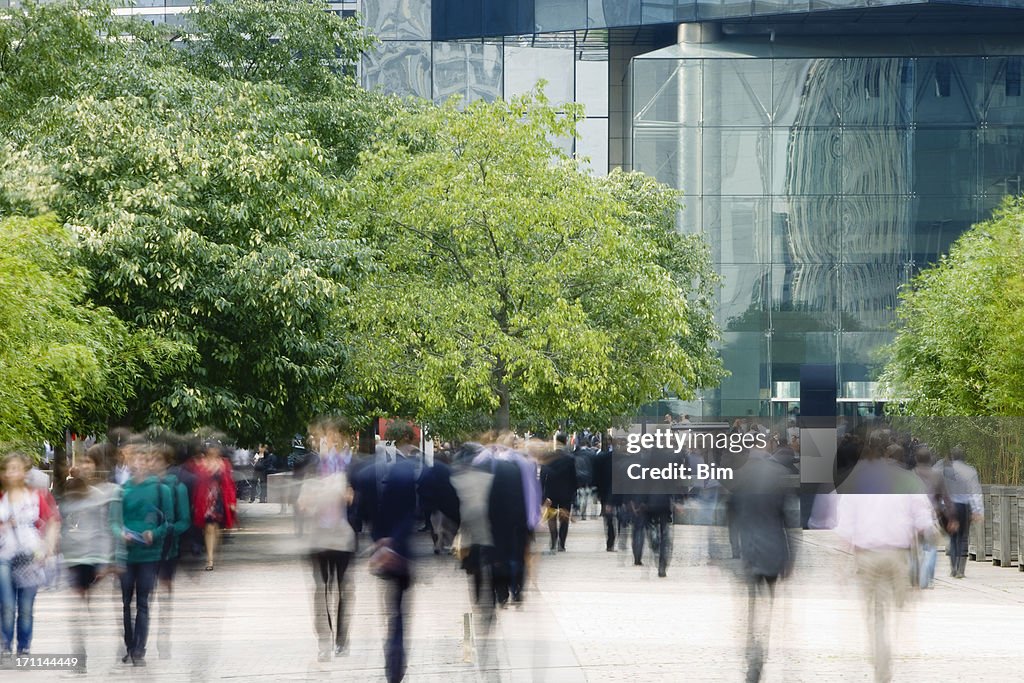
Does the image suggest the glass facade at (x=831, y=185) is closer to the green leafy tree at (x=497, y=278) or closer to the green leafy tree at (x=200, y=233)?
the green leafy tree at (x=497, y=278)

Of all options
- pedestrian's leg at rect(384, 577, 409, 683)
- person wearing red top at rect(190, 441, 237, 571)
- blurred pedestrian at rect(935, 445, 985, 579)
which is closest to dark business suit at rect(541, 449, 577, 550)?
person wearing red top at rect(190, 441, 237, 571)

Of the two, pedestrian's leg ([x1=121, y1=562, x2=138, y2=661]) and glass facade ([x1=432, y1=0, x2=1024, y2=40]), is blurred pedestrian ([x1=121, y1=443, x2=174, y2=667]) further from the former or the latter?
glass facade ([x1=432, y1=0, x2=1024, y2=40])

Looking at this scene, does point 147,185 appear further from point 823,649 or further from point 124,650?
point 823,649

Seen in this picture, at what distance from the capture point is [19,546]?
1252cm

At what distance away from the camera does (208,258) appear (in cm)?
2555

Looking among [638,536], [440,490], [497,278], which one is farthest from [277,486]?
[440,490]

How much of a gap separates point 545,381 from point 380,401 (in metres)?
4.41

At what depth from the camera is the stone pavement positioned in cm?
1238

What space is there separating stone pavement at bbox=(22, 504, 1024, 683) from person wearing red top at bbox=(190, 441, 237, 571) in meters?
0.73

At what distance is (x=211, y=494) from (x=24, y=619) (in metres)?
10.4

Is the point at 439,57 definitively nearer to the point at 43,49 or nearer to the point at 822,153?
the point at 822,153

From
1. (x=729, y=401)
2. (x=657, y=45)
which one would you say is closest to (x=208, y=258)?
(x=729, y=401)

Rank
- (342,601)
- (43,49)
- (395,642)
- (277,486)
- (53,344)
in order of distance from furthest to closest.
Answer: (277,486)
(43,49)
(53,344)
(342,601)
(395,642)

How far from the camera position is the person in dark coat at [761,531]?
11305 millimetres
